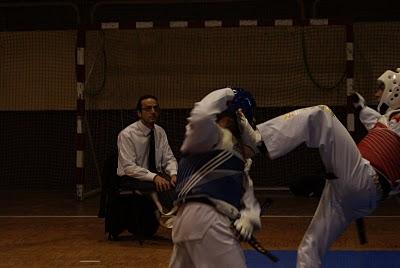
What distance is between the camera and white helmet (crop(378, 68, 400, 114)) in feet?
14.7

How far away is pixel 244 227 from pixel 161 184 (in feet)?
10.0

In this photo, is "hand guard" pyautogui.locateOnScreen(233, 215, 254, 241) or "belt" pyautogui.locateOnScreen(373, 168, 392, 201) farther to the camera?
"belt" pyautogui.locateOnScreen(373, 168, 392, 201)

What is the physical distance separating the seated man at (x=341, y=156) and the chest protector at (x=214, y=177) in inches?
19.1

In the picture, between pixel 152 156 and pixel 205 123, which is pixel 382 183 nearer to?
pixel 205 123

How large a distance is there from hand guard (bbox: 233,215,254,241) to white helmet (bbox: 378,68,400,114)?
165 cm

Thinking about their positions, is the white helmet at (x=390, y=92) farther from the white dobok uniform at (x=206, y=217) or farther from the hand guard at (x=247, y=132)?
the white dobok uniform at (x=206, y=217)

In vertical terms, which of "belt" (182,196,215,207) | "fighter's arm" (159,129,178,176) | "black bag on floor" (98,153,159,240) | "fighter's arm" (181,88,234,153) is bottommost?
"black bag on floor" (98,153,159,240)

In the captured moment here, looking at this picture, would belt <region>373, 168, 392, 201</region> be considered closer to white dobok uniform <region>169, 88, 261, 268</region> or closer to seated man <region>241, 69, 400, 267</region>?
seated man <region>241, 69, 400, 267</region>

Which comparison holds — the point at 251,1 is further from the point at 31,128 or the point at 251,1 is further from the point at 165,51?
the point at 31,128

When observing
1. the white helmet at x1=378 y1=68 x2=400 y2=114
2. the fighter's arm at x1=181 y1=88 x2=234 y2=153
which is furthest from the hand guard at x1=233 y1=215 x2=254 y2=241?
the white helmet at x1=378 y1=68 x2=400 y2=114

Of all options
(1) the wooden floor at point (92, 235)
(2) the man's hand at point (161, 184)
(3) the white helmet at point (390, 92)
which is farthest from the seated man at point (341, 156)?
(2) the man's hand at point (161, 184)

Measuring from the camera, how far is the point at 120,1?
1010 centimetres

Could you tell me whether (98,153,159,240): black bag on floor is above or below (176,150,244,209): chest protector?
below

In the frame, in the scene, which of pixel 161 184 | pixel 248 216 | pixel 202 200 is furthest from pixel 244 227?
pixel 161 184
